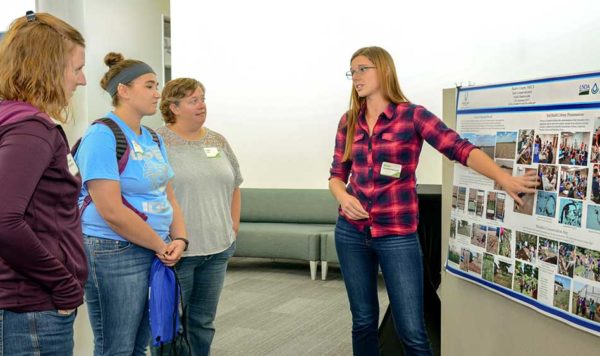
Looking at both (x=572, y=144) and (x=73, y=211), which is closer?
(x=73, y=211)

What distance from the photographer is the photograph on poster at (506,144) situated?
203 centimetres

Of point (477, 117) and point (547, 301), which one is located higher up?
point (477, 117)

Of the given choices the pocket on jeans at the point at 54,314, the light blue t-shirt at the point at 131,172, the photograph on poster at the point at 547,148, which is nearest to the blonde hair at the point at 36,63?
the pocket on jeans at the point at 54,314

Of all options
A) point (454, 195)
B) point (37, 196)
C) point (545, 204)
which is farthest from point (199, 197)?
point (545, 204)

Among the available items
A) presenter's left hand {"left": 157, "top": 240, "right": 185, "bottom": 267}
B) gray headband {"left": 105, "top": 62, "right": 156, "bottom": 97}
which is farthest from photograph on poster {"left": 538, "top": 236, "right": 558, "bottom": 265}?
gray headband {"left": 105, "top": 62, "right": 156, "bottom": 97}

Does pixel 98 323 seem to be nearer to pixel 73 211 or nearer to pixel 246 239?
pixel 73 211

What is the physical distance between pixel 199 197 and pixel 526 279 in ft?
4.29

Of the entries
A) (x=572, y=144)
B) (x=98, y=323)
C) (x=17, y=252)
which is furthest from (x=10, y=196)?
(x=572, y=144)

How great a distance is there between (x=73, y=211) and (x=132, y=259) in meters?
0.67

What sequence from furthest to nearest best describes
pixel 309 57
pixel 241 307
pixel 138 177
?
pixel 309 57
pixel 241 307
pixel 138 177

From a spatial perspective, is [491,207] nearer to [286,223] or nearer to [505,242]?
[505,242]

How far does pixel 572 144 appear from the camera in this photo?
1.79 meters

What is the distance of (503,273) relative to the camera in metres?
2.09

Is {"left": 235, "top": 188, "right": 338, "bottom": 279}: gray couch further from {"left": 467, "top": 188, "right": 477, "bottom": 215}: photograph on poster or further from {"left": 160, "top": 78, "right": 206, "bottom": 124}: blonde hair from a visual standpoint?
{"left": 467, "top": 188, "right": 477, "bottom": 215}: photograph on poster
